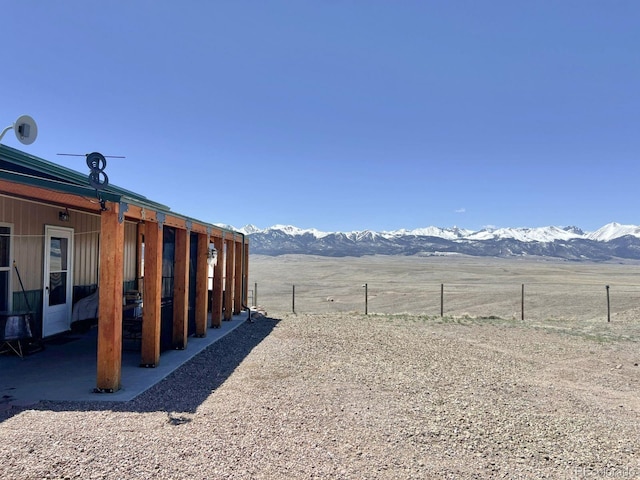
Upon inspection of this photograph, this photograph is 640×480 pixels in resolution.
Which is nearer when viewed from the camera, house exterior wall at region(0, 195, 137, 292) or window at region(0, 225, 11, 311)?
window at region(0, 225, 11, 311)

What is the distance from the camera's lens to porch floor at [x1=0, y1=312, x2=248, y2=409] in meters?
4.73

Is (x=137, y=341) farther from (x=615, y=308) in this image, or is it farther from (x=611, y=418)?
(x=615, y=308)

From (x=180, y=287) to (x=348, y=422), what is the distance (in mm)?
4043

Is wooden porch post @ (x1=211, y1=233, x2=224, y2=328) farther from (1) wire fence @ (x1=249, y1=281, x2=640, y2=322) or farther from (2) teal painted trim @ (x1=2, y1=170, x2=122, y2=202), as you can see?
(1) wire fence @ (x1=249, y1=281, x2=640, y2=322)

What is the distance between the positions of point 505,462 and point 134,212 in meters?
4.57

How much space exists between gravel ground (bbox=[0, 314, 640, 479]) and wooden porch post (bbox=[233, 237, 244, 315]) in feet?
13.8

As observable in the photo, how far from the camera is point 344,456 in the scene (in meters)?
3.41

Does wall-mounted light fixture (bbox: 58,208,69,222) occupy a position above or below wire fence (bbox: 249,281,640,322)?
above

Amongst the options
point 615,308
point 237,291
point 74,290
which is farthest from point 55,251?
point 615,308

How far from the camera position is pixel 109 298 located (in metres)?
4.85

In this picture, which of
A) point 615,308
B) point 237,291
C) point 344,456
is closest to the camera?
point 344,456

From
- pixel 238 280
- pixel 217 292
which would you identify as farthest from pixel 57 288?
pixel 238 280

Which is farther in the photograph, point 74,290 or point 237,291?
point 237,291

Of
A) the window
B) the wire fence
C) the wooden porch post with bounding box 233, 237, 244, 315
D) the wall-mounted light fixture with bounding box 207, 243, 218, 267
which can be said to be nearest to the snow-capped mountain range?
the wire fence
